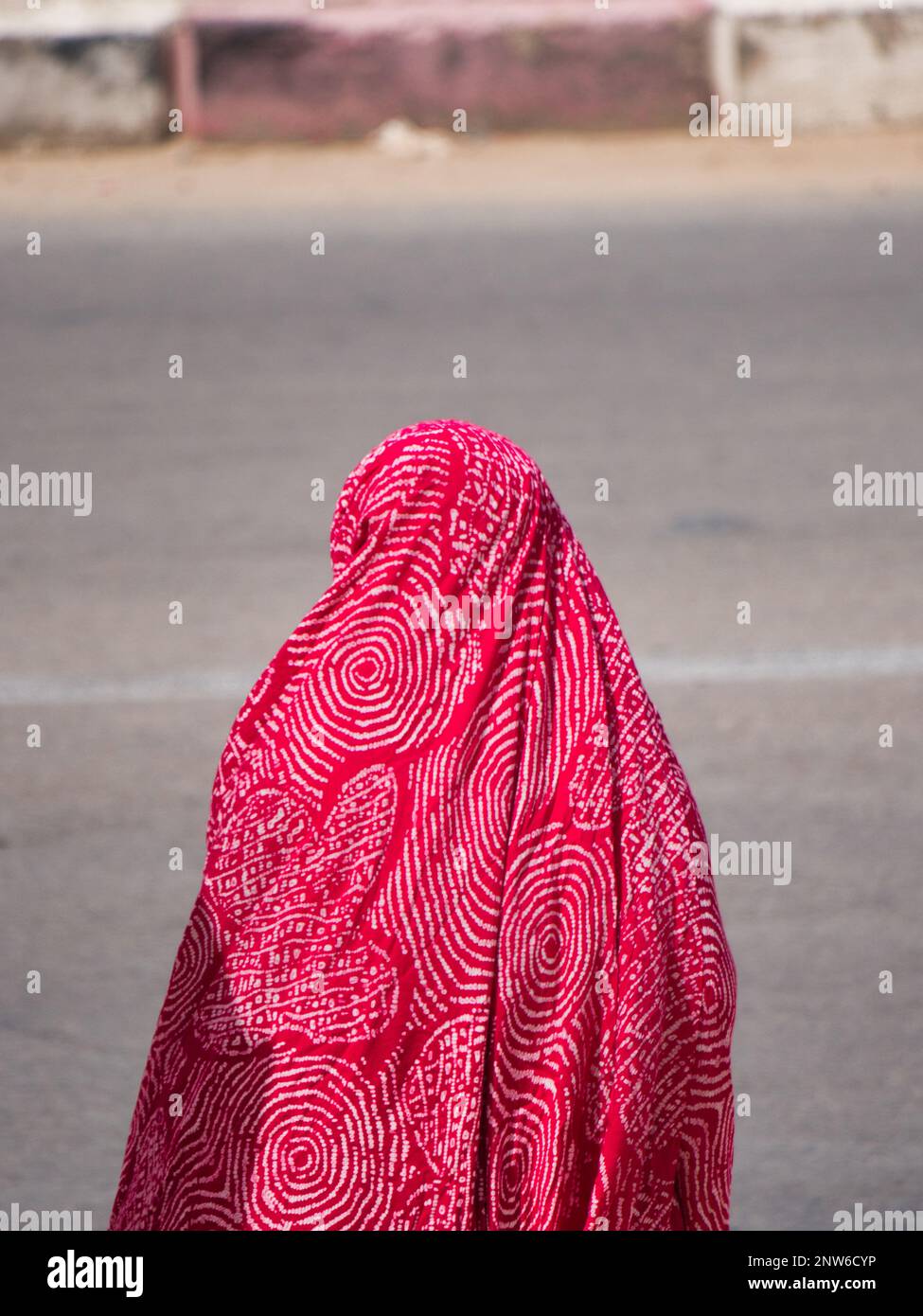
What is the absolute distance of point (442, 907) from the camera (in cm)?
239

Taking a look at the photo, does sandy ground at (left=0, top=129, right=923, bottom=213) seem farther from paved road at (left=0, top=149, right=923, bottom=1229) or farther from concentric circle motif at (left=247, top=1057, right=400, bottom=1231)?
concentric circle motif at (left=247, top=1057, right=400, bottom=1231)

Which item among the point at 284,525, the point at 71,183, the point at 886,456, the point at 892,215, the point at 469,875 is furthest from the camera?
the point at 71,183

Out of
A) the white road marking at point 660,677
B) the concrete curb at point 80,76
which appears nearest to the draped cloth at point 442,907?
the white road marking at point 660,677

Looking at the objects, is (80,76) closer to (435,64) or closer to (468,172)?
(435,64)

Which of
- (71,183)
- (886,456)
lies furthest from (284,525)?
(71,183)

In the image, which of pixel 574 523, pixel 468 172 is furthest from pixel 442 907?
pixel 468 172

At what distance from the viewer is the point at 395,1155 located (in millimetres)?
2395

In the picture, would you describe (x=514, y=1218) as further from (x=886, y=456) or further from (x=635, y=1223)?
(x=886, y=456)

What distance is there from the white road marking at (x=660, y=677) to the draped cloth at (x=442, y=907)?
3369 mm

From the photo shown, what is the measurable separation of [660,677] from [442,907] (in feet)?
11.8

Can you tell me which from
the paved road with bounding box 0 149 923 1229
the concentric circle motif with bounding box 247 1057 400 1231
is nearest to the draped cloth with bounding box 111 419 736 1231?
→ the concentric circle motif with bounding box 247 1057 400 1231

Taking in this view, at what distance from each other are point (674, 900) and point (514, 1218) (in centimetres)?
41

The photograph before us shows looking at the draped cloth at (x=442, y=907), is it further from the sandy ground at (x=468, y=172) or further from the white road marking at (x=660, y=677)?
the sandy ground at (x=468, y=172)

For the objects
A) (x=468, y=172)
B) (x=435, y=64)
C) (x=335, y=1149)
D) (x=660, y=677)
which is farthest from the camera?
(x=435, y=64)
